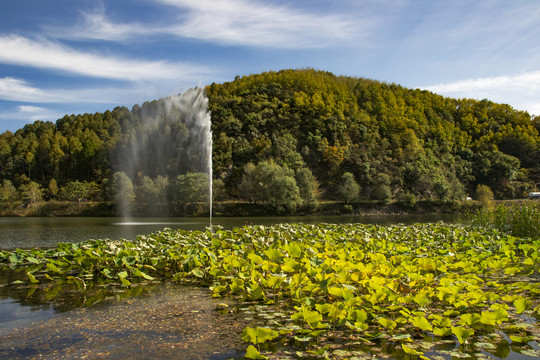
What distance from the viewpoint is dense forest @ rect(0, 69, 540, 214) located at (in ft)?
261

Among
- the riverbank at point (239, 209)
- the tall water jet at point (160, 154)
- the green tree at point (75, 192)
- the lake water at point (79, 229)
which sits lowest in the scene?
the riverbank at point (239, 209)

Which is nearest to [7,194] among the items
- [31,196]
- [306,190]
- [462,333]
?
[31,196]

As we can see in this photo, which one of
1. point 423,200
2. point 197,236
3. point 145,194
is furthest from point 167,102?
point 197,236

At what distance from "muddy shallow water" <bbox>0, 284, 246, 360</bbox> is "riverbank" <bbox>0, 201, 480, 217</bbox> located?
64561 millimetres

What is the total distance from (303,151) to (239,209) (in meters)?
37.9

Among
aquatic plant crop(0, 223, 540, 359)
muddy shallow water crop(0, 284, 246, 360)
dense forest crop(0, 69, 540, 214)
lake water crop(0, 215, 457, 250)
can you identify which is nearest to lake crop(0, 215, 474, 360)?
muddy shallow water crop(0, 284, 246, 360)

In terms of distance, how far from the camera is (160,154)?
9675 cm

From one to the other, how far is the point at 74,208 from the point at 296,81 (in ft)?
282

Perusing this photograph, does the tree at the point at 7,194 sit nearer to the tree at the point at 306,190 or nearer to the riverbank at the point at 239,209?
the riverbank at the point at 239,209

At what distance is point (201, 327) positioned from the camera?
17.5 feet

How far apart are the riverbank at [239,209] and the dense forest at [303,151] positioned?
54.3 inches

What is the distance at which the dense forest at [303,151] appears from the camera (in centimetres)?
7944

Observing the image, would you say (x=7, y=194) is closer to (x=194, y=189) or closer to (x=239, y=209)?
(x=194, y=189)

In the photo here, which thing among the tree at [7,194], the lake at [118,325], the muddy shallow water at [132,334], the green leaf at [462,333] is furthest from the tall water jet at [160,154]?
the green leaf at [462,333]
